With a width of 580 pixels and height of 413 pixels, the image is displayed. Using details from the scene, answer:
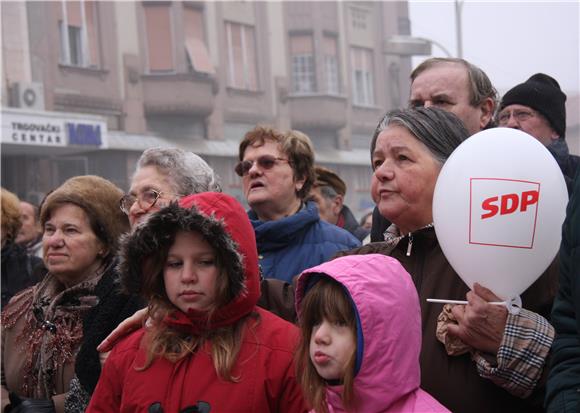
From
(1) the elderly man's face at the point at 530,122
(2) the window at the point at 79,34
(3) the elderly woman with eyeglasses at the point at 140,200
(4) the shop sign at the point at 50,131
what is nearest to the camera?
(3) the elderly woman with eyeglasses at the point at 140,200

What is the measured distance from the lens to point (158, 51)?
22.8 m

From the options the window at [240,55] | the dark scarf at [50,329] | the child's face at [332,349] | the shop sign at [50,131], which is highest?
the window at [240,55]

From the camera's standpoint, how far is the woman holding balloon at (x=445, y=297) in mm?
2488

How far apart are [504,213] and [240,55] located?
2231cm

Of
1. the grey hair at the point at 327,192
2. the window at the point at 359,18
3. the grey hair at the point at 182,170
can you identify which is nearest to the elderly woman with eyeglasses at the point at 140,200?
the grey hair at the point at 182,170

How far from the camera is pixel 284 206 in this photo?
4211mm

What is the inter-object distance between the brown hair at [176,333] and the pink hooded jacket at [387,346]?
45cm

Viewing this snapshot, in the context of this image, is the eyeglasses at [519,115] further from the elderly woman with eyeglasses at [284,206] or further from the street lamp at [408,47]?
the street lamp at [408,47]

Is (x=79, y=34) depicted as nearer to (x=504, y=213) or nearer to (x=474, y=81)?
(x=474, y=81)

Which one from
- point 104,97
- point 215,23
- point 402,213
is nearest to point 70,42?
point 104,97

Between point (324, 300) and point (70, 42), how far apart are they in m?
18.8

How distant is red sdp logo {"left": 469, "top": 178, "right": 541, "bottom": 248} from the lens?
2490 mm

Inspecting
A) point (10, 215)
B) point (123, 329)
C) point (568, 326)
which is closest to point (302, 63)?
point (10, 215)

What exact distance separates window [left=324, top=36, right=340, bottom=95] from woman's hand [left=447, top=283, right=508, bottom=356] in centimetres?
2460
